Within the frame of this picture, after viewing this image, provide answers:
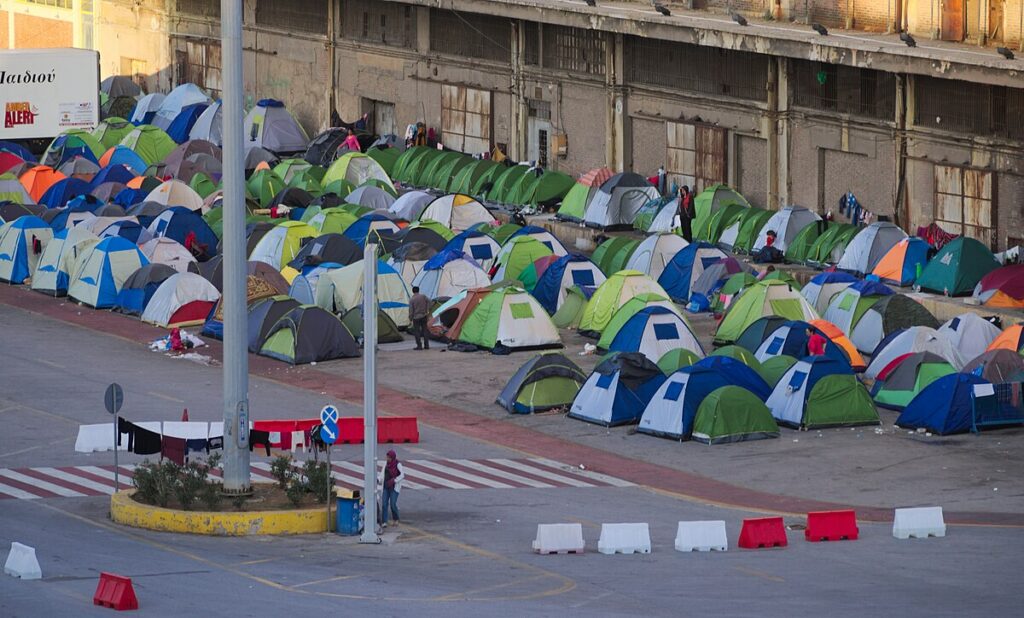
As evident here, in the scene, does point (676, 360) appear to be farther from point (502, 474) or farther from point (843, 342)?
point (502, 474)

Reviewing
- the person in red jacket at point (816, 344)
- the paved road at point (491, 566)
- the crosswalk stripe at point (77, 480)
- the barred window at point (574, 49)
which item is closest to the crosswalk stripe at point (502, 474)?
the paved road at point (491, 566)

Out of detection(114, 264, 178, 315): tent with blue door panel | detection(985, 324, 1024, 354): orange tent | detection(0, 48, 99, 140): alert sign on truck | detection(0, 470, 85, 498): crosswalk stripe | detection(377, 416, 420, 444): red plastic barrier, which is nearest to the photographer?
detection(0, 470, 85, 498): crosswalk stripe

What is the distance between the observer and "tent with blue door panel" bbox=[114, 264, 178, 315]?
1946 inches

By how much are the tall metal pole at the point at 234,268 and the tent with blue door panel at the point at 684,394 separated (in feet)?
30.1

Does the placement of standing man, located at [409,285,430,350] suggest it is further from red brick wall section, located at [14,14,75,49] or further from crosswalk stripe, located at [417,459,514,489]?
red brick wall section, located at [14,14,75,49]

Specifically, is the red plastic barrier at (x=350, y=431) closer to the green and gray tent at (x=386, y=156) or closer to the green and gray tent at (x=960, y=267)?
the green and gray tent at (x=960, y=267)

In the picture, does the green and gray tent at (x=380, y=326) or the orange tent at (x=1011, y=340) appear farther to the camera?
the green and gray tent at (x=380, y=326)

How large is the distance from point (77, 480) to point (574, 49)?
104 feet

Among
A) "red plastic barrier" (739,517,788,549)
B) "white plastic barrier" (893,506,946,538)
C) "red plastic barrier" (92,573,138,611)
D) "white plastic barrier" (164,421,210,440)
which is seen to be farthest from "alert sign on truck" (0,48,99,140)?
"red plastic barrier" (92,573,138,611)

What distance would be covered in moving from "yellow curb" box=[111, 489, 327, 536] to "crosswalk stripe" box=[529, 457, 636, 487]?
618 centimetres

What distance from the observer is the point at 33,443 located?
37.6m

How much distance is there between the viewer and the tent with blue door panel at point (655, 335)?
4238 cm

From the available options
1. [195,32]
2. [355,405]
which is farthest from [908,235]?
[195,32]

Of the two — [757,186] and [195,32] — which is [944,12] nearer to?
[757,186]
